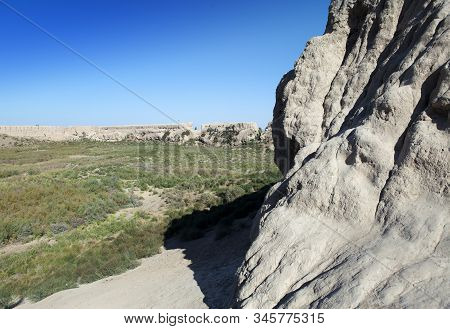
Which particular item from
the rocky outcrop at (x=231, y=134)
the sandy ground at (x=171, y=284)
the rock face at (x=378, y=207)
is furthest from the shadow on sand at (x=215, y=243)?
the rocky outcrop at (x=231, y=134)

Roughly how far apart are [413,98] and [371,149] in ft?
3.28

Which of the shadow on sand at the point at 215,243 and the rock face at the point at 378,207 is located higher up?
the rock face at the point at 378,207

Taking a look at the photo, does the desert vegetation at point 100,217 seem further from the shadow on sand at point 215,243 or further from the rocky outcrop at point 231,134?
the rocky outcrop at point 231,134

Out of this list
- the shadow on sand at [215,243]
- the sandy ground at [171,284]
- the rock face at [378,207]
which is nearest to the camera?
the rock face at [378,207]

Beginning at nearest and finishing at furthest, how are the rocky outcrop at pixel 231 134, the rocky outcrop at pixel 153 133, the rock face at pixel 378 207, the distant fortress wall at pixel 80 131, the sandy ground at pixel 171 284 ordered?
the rock face at pixel 378 207, the sandy ground at pixel 171 284, the rocky outcrop at pixel 231 134, the rocky outcrop at pixel 153 133, the distant fortress wall at pixel 80 131

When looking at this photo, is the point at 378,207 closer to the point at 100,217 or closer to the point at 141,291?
the point at 141,291

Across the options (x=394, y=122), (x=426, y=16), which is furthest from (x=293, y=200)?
(x=426, y=16)

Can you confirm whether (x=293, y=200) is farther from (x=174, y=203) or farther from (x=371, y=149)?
(x=174, y=203)

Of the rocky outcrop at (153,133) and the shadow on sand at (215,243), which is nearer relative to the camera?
the shadow on sand at (215,243)

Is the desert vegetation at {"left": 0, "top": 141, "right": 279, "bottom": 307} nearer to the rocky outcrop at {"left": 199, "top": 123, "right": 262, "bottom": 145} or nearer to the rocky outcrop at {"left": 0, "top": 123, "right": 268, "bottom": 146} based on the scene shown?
the rocky outcrop at {"left": 199, "top": 123, "right": 262, "bottom": 145}

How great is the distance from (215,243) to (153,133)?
6186 cm

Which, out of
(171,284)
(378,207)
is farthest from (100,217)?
(378,207)

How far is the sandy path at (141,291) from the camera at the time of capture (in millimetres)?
7309

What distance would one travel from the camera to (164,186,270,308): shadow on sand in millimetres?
7500
